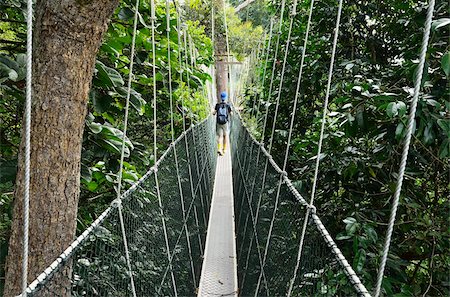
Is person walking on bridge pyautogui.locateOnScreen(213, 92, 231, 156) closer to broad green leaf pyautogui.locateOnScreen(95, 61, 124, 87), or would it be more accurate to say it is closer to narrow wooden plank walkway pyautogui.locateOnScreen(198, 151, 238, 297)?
narrow wooden plank walkway pyautogui.locateOnScreen(198, 151, 238, 297)

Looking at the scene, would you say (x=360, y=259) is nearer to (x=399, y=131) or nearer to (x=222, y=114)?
(x=399, y=131)

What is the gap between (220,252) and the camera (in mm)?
2836

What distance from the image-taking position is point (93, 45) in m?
0.99

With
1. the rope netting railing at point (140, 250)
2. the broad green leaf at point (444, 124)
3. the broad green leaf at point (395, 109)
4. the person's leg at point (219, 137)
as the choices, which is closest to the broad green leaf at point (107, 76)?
the rope netting railing at point (140, 250)

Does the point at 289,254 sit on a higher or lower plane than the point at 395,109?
lower

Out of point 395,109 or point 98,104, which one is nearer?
point 395,109

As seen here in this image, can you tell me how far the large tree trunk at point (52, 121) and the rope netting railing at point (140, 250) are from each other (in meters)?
0.09

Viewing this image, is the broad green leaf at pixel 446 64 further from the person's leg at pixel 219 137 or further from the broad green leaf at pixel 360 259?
the person's leg at pixel 219 137

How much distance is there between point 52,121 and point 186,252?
4.14 feet

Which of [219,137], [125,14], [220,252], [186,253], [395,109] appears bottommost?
[220,252]

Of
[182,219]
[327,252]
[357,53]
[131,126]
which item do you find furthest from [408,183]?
[131,126]

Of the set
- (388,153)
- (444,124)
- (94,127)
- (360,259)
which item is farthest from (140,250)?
(444,124)

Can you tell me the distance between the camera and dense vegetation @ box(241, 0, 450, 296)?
1000 millimetres

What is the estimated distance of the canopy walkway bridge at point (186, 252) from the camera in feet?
3.07
